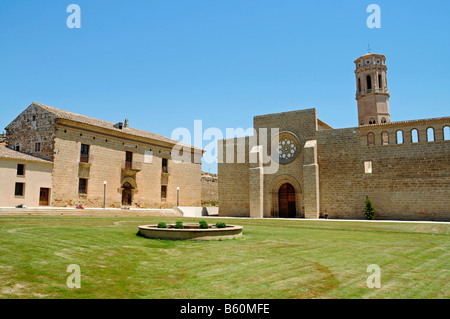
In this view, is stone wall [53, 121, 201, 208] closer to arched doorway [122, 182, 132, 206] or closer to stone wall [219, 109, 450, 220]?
arched doorway [122, 182, 132, 206]

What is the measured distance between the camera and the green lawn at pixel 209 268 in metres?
4.42

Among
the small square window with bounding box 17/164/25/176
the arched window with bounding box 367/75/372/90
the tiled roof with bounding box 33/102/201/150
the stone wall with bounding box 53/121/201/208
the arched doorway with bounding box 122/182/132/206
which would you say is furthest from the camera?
the arched window with bounding box 367/75/372/90

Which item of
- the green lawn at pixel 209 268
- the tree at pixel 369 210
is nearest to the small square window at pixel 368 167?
the tree at pixel 369 210

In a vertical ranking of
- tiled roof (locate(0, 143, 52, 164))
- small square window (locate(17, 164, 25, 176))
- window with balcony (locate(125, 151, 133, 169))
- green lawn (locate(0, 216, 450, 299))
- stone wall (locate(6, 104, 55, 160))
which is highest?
stone wall (locate(6, 104, 55, 160))

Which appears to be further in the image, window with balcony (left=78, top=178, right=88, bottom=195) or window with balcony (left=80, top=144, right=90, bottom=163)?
Answer: window with balcony (left=80, top=144, right=90, bottom=163)

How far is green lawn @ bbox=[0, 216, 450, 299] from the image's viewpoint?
4418 millimetres

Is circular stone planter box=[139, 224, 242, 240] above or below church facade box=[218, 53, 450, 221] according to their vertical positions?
below

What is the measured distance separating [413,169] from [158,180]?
2163cm

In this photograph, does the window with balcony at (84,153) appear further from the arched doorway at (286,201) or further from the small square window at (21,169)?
the arched doorway at (286,201)

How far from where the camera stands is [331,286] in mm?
4797

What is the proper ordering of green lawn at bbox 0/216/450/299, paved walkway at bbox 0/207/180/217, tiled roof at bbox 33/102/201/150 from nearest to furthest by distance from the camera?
green lawn at bbox 0/216/450/299 → paved walkway at bbox 0/207/180/217 → tiled roof at bbox 33/102/201/150

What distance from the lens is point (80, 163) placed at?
84.3ft

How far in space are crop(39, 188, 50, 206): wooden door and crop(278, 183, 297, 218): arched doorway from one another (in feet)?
57.8

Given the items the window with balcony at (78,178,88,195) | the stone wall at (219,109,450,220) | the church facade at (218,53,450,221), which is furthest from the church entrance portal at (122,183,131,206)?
the stone wall at (219,109,450,220)
